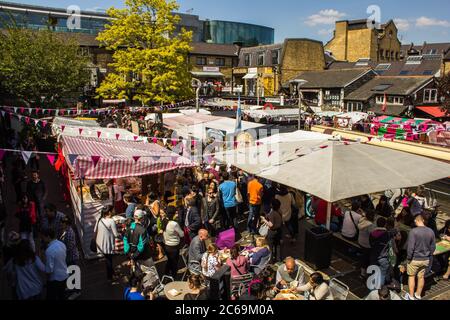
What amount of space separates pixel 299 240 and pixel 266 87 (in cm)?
4123

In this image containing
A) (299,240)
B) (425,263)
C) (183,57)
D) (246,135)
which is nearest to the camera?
(425,263)

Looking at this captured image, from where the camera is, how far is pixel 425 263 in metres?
6.52

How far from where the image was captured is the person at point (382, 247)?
6.65 metres

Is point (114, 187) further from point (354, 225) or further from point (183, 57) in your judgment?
point (183, 57)

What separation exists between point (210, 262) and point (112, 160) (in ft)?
12.1

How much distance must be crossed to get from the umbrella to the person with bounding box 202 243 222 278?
207 cm

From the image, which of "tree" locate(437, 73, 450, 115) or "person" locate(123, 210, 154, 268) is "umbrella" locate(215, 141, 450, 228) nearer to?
"person" locate(123, 210, 154, 268)

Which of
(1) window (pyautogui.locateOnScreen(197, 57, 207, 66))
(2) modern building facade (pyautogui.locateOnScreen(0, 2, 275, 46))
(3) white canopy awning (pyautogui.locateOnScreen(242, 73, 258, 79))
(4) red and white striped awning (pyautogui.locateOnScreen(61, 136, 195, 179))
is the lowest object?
(4) red and white striped awning (pyautogui.locateOnScreen(61, 136, 195, 179))

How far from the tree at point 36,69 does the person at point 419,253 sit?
68.4 feet

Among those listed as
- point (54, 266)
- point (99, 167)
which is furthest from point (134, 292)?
point (99, 167)

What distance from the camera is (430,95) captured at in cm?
3478

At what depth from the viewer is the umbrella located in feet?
21.4

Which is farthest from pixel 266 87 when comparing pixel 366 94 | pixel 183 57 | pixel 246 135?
pixel 246 135

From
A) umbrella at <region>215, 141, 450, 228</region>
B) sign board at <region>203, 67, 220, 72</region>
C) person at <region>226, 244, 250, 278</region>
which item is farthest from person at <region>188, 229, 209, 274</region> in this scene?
sign board at <region>203, 67, 220, 72</region>
